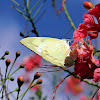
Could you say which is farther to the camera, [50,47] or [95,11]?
[50,47]

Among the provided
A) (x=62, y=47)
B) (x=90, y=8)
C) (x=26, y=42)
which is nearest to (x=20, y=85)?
(x=26, y=42)

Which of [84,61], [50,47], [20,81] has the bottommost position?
[20,81]

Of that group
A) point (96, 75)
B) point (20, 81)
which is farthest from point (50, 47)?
point (96, 75)

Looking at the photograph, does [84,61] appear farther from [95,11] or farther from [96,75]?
[95,11]

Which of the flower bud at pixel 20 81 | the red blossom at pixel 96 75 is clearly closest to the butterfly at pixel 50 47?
the flower bud at pixel 20 81

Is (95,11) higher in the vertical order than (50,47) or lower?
higher

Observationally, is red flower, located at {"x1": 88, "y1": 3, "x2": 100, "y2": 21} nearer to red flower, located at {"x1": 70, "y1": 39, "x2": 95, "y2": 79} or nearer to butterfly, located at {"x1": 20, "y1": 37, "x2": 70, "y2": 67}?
red flower, located at {"x1": 70, "y1": 39, "x2": 95, "y2": 79}

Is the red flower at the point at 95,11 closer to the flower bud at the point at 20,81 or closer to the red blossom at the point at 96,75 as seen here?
the red blossom at the point at 96,75

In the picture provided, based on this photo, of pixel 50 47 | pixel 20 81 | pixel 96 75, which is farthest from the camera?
pixel 50 47

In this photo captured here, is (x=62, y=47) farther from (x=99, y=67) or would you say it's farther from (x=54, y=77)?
(x=54, y=77)
